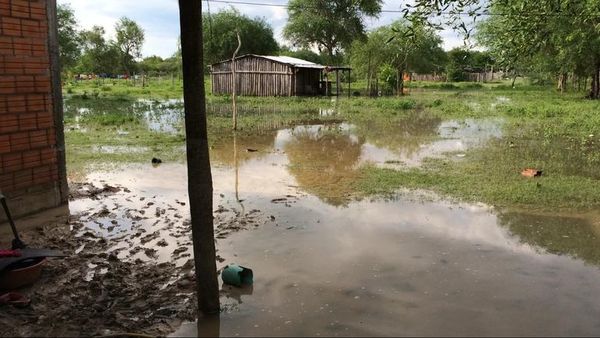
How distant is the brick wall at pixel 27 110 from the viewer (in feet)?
22.3

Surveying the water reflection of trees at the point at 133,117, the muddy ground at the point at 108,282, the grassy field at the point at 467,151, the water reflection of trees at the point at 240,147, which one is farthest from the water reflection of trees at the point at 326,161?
the water reflection of trees at the point at 133,117

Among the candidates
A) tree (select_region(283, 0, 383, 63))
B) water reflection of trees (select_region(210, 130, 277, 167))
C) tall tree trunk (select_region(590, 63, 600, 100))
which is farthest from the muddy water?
tree (select_region(283, 0, 383, 63))

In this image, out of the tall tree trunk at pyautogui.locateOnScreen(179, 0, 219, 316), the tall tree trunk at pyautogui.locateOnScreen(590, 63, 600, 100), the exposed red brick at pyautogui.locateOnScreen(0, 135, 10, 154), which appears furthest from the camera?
the tall tree trunk at pyautogui.locateOnScreen(590, 63, 600, 100)

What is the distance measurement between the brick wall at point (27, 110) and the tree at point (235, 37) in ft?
142

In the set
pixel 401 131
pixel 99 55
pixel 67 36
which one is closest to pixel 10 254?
pixel 401 131

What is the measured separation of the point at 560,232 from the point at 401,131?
477 inches

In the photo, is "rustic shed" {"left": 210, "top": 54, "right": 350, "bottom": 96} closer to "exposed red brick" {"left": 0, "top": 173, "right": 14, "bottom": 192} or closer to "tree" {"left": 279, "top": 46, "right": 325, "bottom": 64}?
"exposed red brick" {"left": 0, "top": 173, "right": 14, "bottom": 192}

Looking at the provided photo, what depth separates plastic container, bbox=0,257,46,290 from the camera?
468 cm

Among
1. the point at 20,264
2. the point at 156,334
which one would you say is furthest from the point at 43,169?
the point at 156,334

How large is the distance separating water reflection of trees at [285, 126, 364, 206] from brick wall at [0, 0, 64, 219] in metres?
4.66

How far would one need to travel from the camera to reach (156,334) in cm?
400

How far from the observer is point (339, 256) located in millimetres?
5984

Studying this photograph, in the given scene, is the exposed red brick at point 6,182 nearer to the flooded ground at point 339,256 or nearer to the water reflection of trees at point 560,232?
the flooded ground at point 339,256

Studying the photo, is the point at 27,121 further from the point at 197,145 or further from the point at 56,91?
the point at 197,145
